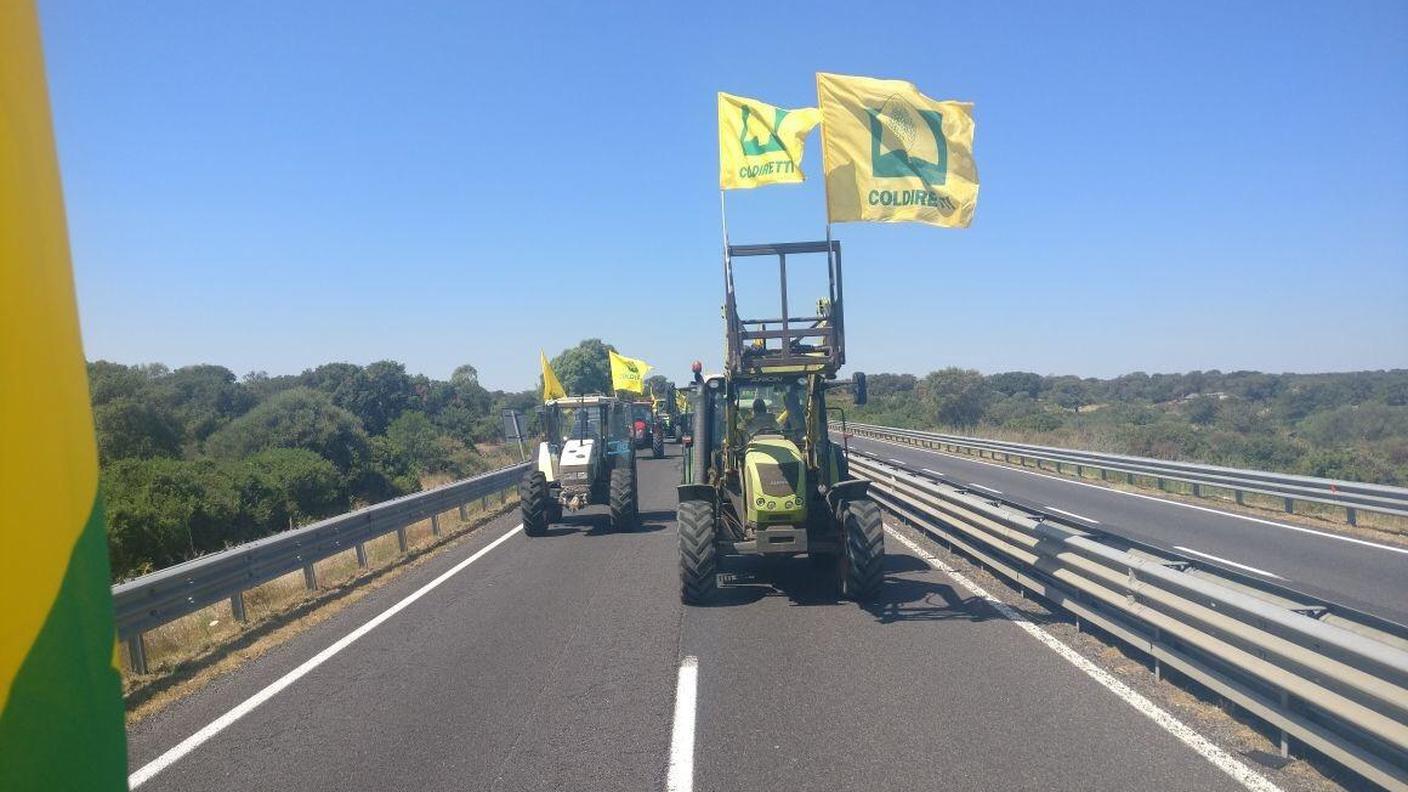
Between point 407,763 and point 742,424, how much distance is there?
22.0 ft

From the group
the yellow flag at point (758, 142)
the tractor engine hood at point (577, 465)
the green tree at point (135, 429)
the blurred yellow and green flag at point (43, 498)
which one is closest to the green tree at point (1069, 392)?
the green tree at point (135, 429)

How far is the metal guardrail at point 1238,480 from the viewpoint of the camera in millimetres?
15812

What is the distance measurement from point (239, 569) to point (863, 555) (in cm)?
664

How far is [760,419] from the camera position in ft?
38.9

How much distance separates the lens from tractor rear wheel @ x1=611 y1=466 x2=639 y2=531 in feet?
54.0

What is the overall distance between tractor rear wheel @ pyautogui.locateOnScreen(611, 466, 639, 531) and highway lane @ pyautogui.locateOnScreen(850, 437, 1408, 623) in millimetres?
5834

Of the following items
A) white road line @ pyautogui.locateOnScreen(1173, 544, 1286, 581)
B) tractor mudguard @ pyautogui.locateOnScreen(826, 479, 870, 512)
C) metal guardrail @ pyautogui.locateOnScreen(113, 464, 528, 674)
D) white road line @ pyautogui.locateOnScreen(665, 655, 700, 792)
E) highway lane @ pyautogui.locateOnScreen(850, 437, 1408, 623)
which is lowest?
highway lane @ pyautogui.locateOnScreen(850, 437, 1408, 623)

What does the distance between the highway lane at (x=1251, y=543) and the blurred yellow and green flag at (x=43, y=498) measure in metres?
7.06

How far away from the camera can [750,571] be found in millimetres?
12328

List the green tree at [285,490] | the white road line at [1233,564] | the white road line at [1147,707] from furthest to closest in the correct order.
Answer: the green tree at [285,490], the white road line at [1233,564], the white road line at [1147,707]

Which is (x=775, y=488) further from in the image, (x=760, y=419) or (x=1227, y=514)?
(x=1227, y=514)

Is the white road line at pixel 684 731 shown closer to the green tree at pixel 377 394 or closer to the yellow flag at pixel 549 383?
the yellow flag at pixel 549 383

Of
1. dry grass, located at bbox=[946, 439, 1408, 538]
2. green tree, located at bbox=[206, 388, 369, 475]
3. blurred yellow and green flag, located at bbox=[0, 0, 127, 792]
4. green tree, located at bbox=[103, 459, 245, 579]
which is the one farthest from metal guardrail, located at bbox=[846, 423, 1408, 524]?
green tree, located at bbox=[206, 388, 369, 475]

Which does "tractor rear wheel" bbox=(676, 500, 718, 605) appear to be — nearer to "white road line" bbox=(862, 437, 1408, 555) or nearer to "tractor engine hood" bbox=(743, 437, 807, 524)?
"tractor engine hood" bbox=(743, 437, 807, 524)
